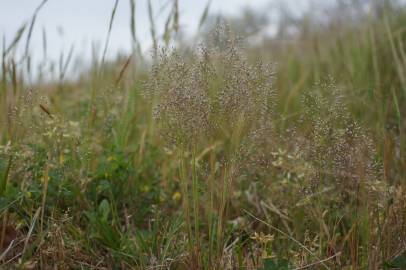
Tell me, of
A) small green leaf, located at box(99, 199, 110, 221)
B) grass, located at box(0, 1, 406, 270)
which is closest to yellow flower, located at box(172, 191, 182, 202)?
grass, located at box(0, 1, 406, 270)

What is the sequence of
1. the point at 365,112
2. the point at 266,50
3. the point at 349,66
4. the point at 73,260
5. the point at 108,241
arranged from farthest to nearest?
the point at 266,50, the point at 349,66, the point at 365,112, the point at 108,241, the point at 73,260

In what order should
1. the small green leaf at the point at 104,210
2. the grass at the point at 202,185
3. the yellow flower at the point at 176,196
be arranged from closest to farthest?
the grass at the point at 202,185 < the small green leaf at the point at 104,210 < the yellow flower at the point at 176,196

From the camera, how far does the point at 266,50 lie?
5.40 meters

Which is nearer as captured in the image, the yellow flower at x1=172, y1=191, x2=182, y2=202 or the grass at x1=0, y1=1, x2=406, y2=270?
the grass at x1=0, y1=1, x2=406, y2=270

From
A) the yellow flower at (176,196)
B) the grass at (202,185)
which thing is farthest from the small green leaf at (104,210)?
the yellow flower at (176,196)

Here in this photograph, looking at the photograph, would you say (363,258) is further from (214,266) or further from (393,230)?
(214,266)

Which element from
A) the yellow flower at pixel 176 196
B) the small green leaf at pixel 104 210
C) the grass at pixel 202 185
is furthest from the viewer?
the yellow flower at pixel 176 196

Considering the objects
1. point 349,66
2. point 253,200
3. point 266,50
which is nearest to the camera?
point 253,200

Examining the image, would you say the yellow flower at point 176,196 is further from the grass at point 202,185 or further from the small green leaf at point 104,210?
the small green leaf at point 104,210

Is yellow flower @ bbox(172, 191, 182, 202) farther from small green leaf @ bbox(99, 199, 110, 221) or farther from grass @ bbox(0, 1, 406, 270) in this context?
small green leaf @ bbox(99, 199, 110, 221)

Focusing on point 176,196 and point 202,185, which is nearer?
point 202,185

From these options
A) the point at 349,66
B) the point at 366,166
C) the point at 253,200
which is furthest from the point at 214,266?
the point at 349,66

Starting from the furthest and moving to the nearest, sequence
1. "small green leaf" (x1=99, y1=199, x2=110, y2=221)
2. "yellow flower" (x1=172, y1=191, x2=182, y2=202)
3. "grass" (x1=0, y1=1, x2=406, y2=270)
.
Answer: "yellow flower" (x1=172, y1=191, x2=182, y2=202) → "small green leaf" (x1=99, y1=199, x2=110, y2=221) → "grass" (x1=0, y1=1, x2=406, y2=270)

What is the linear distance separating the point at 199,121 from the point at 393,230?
0.66m
